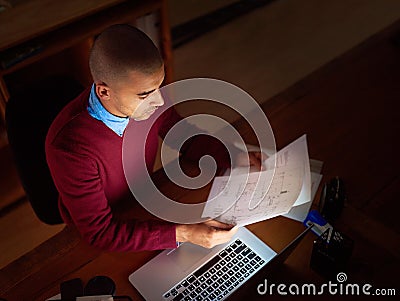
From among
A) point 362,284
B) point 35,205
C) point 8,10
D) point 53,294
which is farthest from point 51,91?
point 362,284

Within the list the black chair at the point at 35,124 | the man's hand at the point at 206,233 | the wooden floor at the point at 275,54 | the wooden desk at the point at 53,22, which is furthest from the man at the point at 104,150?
the wooden desk at the point at 53,22

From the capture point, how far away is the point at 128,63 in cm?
104

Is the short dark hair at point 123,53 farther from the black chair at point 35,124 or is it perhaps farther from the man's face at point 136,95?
the black chair at point 35,124

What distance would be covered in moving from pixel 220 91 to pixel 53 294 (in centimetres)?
189

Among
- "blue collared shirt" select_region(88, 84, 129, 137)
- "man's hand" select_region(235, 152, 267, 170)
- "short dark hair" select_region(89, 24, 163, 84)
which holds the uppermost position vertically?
"short dark hair" select_region(89, 24, 163, 84)

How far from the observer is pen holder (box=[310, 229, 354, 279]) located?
107cm

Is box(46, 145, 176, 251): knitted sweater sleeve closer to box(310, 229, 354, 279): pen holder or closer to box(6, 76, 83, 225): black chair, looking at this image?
box(6, 76, 83, 225): black chair

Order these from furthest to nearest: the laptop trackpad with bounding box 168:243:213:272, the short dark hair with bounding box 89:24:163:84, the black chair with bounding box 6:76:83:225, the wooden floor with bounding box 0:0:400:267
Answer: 1. the wooden floor with bounding box 0:0:400:267
2. the black chair with bounding box 6:76:83:225
3. the laptop trackpad with bounding box 168:243:213:272
4. the short dark hair with bounding box 89:24:163:84

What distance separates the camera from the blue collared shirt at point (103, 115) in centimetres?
115

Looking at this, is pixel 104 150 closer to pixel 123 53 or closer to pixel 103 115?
pixel 103 115

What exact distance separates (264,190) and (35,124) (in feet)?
2.14

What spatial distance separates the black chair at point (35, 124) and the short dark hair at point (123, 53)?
1.12 feet

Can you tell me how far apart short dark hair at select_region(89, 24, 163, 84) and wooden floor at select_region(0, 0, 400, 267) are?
2.48 ft

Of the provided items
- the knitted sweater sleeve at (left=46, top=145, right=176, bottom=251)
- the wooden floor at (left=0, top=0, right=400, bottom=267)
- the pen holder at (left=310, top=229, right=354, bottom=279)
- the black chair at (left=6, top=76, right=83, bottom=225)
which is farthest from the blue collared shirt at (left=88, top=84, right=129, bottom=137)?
the wooden floor at (left=0, top=0, right=400, bottom=267)
